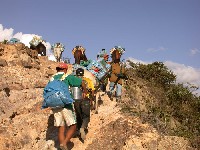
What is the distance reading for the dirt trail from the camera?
286 inches

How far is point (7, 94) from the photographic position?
30.6 feet

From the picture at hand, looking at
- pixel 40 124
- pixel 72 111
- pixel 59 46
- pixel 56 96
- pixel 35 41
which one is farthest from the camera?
pixel 59 46

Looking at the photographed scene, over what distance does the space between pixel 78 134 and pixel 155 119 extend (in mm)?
2018

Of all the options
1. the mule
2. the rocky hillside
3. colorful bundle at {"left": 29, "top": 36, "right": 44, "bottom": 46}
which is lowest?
the rocky hillside

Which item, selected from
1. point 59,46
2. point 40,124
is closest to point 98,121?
point 40,124

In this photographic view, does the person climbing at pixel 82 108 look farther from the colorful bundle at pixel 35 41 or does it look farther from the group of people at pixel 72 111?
the colorful bundle at pixel 35 41

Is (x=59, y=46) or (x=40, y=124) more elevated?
(x=59, y=46)

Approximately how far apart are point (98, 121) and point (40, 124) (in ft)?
5.16

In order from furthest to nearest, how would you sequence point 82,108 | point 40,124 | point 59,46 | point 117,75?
point 59,46 < point 117,75 < point 40,124 < point 82,108

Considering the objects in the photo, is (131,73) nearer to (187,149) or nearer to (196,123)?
(196,123)

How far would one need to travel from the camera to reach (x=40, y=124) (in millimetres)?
8102

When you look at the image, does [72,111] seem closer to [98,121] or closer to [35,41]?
[98,121]

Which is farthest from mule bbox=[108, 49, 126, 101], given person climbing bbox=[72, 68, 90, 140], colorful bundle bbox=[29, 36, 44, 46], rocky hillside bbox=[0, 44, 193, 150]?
colorful bundle bbox=[29, 36, 44, 46]

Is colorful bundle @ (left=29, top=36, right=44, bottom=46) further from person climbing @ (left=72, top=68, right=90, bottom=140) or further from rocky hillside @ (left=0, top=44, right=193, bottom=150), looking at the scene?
person climbing @ (left=72, top=68, right=90, bottom=140)
